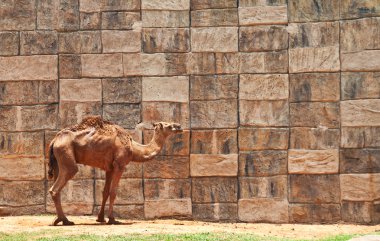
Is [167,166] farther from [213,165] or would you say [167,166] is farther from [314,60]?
[314,60]

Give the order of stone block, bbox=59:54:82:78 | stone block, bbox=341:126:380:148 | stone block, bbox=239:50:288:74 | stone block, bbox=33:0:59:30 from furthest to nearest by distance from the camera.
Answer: stone block, bbox=33:0:59:30
stone block, bbox=59:54:82:78
stone block, bbox=239:50:288:74
stone block, bbox=341:126:380:148

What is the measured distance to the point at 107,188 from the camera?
12.7m

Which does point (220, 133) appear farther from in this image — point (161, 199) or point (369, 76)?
point (369, 76)

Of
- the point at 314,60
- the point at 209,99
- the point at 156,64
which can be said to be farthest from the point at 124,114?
the point at 314,60

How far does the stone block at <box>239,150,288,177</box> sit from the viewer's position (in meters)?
13.7

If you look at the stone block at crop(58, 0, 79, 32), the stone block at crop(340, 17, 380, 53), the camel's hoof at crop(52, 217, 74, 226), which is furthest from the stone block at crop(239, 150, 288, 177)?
the stone block at crop(58, 0, 79, 32)

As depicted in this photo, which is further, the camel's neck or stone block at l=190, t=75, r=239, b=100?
stone block at l=190, t=75, r=239, b=100

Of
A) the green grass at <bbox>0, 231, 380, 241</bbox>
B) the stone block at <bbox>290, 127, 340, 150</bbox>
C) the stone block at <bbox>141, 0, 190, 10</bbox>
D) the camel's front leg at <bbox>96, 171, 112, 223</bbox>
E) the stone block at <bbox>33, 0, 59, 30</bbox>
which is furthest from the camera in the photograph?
the stone block at <bbox>33, 0, 59, 30</bbox>

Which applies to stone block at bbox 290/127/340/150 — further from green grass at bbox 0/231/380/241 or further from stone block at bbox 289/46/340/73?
green grass at bbox 0/231/380/241

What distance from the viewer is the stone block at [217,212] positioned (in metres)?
13.8

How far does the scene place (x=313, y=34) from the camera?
45.3 ft

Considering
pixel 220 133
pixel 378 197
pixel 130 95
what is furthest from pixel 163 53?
pixel 378 197

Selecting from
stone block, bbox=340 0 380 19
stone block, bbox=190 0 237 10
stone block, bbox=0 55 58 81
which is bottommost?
stone block, bbox=0 55 58 81

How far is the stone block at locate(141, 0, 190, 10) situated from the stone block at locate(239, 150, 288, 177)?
3052mm
